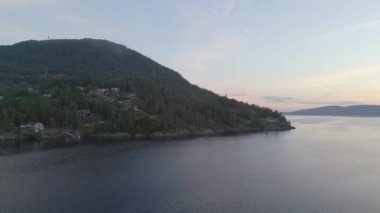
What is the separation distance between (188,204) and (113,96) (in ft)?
320

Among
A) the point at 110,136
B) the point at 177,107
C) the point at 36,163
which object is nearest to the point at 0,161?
the point at 36,163

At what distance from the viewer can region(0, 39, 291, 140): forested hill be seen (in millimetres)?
95312

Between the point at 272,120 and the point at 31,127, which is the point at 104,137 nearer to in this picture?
the point at 31,127

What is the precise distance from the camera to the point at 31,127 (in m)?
87.6

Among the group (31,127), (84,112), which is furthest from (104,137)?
(31,127)

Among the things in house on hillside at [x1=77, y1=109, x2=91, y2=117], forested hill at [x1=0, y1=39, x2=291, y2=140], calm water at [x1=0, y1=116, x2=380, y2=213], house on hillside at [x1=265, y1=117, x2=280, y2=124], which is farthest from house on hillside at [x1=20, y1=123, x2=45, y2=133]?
house on hillside at [x1=265, y1=117, x2=280, y2=124]

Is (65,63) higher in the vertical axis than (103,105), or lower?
higher

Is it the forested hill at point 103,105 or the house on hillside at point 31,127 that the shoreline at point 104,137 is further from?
the house on hillside at point 31,127

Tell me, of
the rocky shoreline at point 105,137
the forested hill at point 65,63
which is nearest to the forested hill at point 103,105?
the forested hill at point 65,63

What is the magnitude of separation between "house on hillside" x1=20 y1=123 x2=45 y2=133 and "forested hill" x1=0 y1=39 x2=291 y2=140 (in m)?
1.37

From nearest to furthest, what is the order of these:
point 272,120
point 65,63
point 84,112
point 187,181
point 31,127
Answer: point 187,181, point 31,127, point 84,112, point 272,120, point 65,63

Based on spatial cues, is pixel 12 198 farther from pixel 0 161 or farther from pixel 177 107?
pixel 177 107

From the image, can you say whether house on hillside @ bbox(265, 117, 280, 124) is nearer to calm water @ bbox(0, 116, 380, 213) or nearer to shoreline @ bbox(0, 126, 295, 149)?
shoreline @ bbox(0, 126, 295, 149)

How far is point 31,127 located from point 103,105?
78.2 ft
